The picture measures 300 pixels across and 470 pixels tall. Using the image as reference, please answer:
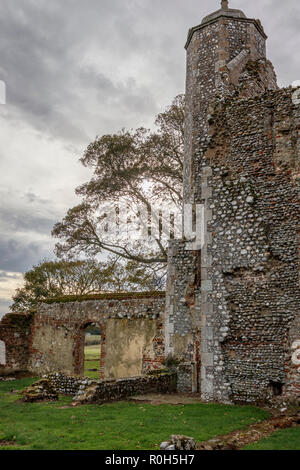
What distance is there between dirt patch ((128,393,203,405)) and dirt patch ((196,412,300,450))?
3.08m

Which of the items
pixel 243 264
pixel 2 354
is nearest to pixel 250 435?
pixel 243 264

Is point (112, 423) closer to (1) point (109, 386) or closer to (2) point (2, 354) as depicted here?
(1) point (109, 386)

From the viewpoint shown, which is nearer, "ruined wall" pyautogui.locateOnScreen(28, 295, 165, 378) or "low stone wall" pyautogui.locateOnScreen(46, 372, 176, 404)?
"low stone wall" pyautogui.locateOnScreen(46, 372, 176, 404)

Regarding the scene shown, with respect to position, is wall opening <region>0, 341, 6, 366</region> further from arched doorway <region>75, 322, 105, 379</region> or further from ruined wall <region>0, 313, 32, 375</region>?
arched doorway <region>75, 322, 105, 379</region>

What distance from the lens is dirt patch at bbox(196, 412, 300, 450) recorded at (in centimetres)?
696

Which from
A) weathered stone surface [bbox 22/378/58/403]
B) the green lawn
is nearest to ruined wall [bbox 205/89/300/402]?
the green lawn

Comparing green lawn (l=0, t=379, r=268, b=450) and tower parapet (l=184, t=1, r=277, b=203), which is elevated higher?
tower parapet (l=184, t=1, r=277, b=203)

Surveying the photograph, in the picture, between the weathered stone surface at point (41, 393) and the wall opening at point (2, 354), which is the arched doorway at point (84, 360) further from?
the weathered stone surface at point (41, 393)

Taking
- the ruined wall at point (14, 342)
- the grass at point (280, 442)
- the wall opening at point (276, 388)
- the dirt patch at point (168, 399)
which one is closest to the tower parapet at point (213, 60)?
the dirt patch at point (168, 399)

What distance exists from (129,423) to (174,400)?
375 cm

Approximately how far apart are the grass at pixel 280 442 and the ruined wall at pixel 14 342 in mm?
16353

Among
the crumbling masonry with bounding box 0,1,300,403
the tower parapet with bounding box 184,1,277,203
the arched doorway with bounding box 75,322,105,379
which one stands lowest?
the arched doorway with bounding box 75,322,105,379

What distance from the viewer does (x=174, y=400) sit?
12156 mm

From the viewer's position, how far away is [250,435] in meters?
7.82
